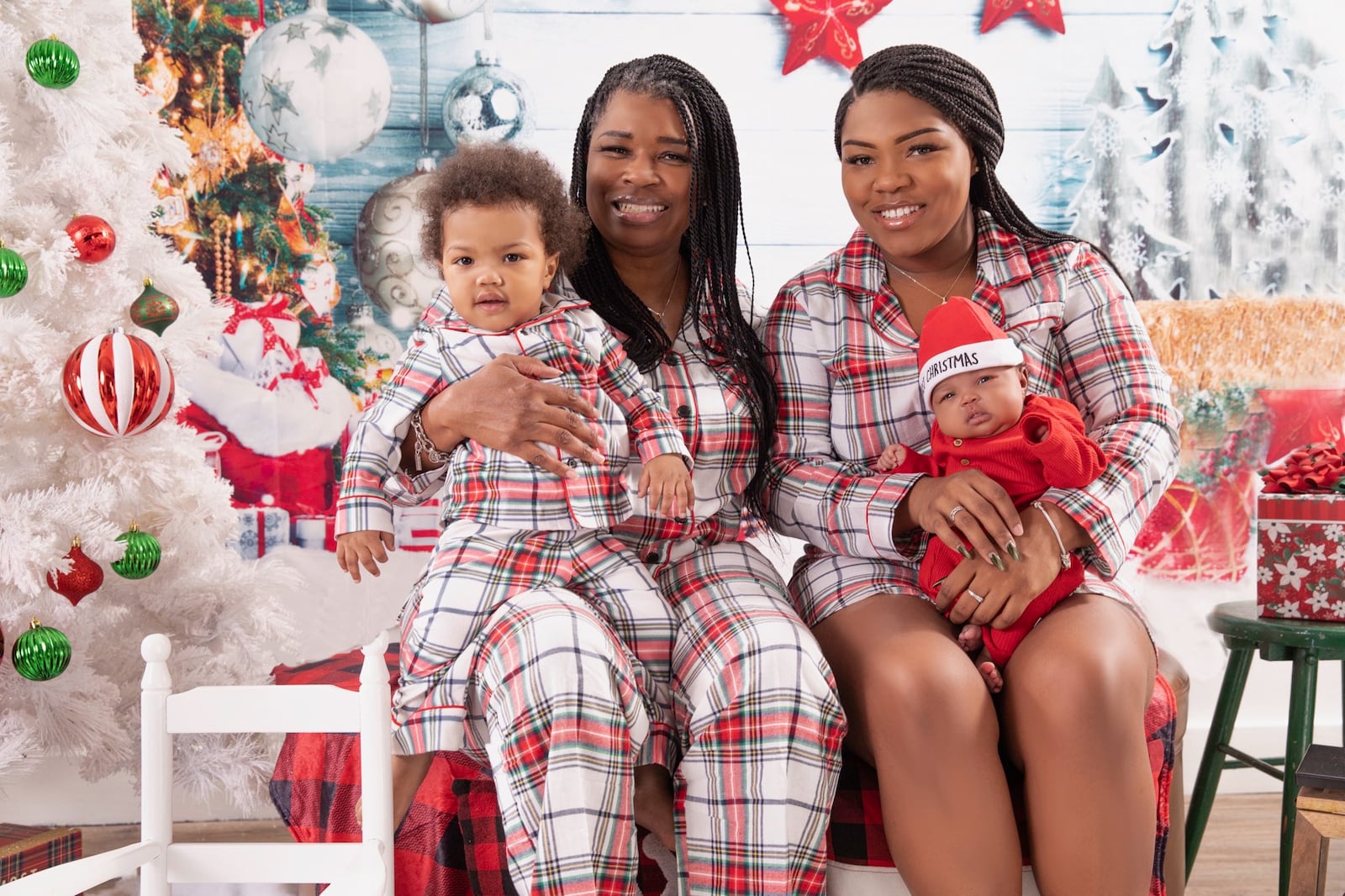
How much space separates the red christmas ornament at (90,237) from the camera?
7.47ft

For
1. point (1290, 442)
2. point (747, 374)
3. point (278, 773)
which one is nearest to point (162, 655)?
point (278, 773)

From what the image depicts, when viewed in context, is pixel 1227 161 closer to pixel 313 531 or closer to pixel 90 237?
pixel 313 531

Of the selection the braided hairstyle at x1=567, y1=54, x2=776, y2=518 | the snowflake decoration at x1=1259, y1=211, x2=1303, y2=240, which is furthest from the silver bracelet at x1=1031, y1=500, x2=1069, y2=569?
the snowflake decoration at x1=1259, y1=211, x2=1303, y2=240

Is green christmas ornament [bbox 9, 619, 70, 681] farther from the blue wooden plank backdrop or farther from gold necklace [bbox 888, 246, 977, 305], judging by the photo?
gold necklace [bbox 888, 246, 977, 305]

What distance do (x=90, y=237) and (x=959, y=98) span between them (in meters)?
1.72

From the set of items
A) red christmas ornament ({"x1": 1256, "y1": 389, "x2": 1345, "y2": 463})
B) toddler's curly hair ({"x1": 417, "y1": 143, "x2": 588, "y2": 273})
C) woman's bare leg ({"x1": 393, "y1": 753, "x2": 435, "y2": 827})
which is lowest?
woman's bare leg ({"x1": 393, "y1": 753, "x2": 435, "y2": 827})

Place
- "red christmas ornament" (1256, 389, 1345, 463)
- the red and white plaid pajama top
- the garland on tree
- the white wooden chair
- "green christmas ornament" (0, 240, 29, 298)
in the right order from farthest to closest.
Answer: "red christmas ornament" (1256, 389, 1345, 463)
the garland on tree
"green christmas ornament" (0, 240, 29, 298)
the red and white plaid pajama top
the white wooden chair

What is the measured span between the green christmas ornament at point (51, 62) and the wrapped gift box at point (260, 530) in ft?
3.76

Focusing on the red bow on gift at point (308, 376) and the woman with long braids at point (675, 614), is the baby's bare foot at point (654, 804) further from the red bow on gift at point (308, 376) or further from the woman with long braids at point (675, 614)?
the red bow on gift at point (308, 376)

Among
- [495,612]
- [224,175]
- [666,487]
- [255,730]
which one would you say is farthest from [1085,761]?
[224,175]

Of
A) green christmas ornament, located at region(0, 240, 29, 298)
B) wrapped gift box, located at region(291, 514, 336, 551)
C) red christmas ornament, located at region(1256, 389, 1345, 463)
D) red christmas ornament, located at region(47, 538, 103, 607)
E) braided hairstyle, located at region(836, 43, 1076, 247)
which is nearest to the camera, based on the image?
braided hairstyle, located at region(836, 43, 1076, 247)

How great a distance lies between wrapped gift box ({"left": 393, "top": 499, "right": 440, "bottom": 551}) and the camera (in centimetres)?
292

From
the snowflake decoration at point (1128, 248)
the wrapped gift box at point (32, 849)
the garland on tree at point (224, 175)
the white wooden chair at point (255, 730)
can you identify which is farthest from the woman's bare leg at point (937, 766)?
the garland on tree at point (224, 175)

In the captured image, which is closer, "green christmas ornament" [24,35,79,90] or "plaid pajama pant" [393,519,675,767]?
"plaid pajama pant" [393,519,675,767]
